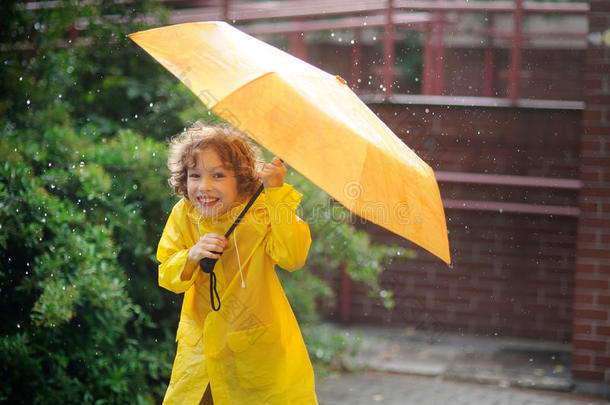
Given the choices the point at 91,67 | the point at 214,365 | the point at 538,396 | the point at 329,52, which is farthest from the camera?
the point at 329,52

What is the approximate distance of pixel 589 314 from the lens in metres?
5.08

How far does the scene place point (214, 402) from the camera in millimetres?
2654

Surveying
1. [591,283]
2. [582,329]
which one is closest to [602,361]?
[582,329]

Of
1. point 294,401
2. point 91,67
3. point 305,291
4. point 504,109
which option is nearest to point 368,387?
point 305,291

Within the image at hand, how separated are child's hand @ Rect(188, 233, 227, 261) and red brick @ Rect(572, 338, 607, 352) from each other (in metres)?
3.36

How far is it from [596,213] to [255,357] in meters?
3.19

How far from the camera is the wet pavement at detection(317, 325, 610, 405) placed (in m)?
4.96

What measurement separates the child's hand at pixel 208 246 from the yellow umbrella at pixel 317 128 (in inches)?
17.1

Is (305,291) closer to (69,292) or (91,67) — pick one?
(69,292)

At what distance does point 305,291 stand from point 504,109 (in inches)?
80.8

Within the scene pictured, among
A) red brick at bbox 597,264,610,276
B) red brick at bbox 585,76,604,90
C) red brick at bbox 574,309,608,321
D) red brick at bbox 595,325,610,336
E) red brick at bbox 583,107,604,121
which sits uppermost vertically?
red brick at bbox 585,76,604,90

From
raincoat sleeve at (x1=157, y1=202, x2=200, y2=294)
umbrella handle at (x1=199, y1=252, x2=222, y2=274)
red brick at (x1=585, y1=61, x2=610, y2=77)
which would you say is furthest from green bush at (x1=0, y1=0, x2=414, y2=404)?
red brick at (x1=585, y1=61, x2=610, y2=77)

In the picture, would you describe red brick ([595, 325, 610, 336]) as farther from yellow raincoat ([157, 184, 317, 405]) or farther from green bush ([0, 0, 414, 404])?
yellow raincoat ([157, 184, 317, 405])

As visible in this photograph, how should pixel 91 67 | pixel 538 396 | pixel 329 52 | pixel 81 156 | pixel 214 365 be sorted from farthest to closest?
pixel 329 52, pixel 91 67, pixel 538 396, pixel 81 156, pixel 214 365
